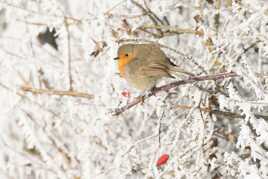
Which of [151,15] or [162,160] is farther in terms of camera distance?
[151,15]

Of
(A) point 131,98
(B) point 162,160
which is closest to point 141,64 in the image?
(A) point 131,98

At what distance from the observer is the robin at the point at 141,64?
10.6ft

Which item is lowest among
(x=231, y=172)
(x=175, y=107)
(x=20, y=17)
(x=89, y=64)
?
(x=231, y=172)

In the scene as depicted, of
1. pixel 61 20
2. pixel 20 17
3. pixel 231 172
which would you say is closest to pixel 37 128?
pixel 20 17

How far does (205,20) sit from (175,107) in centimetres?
54

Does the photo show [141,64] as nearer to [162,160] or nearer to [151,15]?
[151,15]

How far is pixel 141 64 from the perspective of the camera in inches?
134

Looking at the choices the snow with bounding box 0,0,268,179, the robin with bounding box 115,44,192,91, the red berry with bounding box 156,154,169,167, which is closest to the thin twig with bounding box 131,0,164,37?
the snow with bounding box 0,0,268,179

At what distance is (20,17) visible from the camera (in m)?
4.25

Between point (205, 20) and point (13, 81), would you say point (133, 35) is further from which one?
point (13, 81)

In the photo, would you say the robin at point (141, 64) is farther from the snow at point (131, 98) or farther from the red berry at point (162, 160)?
the red berry at point (162, 160)

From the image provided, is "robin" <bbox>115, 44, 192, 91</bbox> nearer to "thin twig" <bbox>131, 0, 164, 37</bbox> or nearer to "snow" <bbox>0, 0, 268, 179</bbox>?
"snow" <bbox>0, 0, 268, 179</bbox>

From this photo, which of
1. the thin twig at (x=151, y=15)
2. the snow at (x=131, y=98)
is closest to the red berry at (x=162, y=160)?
the snow at (x=131, y=98)

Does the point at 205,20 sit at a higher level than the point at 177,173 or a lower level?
higher
